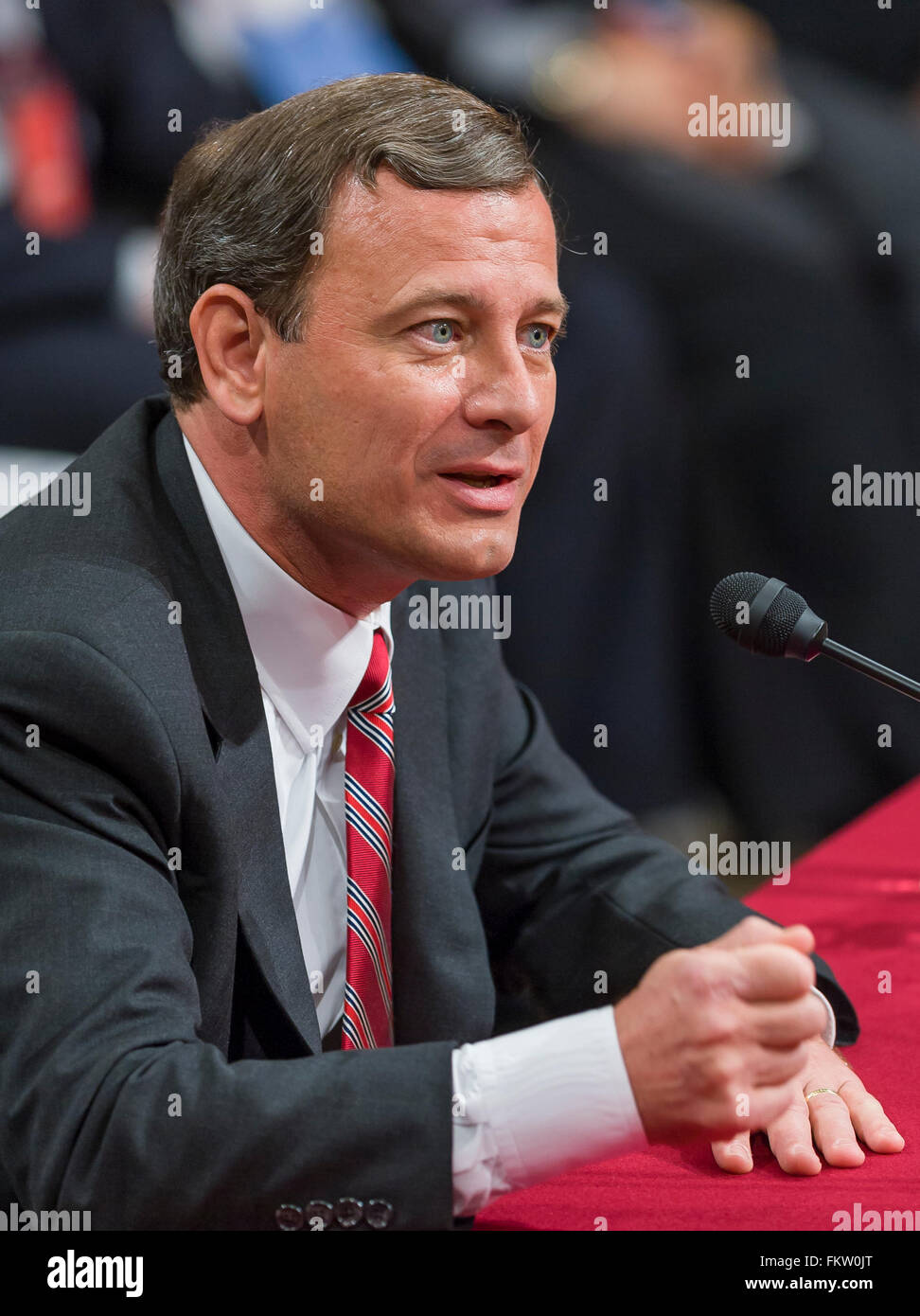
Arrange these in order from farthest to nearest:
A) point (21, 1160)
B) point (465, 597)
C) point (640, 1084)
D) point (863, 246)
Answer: point (863, 246)
point (465, 597)
point (21, 1160)
point (640, 1084)

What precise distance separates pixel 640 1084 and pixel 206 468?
0.65 meters

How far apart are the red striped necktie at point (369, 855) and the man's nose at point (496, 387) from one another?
27cm

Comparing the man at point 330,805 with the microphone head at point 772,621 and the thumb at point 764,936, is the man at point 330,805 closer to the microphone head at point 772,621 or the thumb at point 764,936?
the thumb at point 764,936

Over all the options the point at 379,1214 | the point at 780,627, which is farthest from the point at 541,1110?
the point at 780,627

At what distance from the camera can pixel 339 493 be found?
1.19 m

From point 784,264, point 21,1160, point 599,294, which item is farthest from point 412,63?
point 21,1160

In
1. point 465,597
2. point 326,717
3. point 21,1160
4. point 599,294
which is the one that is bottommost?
point 21,1160

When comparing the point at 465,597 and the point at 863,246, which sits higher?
the point at 863,246

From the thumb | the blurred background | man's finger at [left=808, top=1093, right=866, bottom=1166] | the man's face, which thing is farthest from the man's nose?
the blurred background

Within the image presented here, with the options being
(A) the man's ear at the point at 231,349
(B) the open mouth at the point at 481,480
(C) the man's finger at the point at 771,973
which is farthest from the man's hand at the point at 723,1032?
(A) the man's ear at the point at 231,349

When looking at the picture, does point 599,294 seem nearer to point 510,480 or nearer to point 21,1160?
point 510,480

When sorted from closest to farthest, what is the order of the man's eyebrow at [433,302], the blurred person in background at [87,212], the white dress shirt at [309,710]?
the man's eyebrow at [433,302]
the white dress shirt at [309,710]
the blurred person in background at [87,212]

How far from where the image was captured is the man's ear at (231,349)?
1.21 meters

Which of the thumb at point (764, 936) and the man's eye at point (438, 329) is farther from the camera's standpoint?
the man's eye at point (438, 329)
